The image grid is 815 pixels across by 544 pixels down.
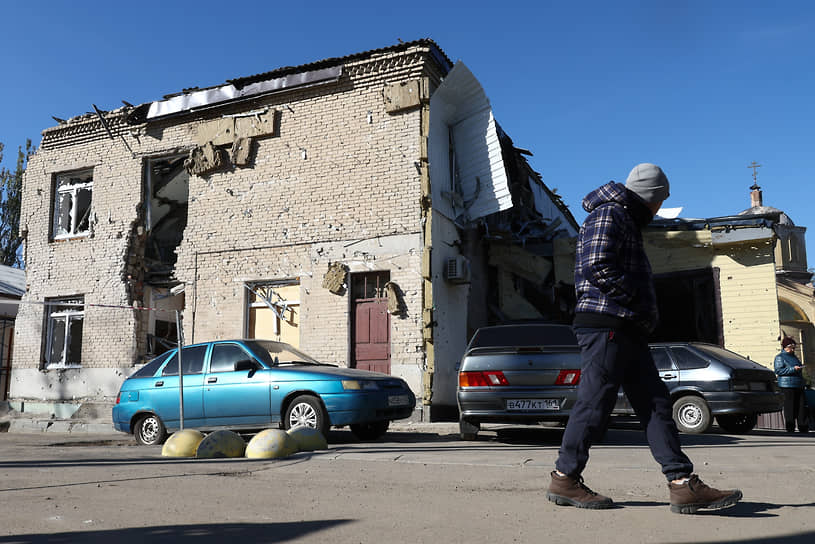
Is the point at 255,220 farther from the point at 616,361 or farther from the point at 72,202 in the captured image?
the point at 616,361

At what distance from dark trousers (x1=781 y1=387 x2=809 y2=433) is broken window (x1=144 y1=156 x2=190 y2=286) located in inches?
504

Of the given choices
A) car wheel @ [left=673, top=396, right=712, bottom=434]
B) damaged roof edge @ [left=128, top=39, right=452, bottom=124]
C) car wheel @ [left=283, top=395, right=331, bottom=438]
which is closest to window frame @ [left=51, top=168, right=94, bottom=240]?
damaged roof edge @ [left=128, top=39, right=452, bottom=124]

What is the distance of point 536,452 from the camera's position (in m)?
6.72

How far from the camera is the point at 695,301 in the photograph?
14836 mm

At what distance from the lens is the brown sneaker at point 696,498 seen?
11.0 ft

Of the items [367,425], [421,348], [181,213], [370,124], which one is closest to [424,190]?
[370,124]

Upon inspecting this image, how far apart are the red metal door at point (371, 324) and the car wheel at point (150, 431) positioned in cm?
447

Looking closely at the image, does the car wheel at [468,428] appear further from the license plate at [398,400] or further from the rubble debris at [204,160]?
the rubble debris at [204,160]

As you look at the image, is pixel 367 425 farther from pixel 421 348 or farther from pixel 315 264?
pixel 315 264

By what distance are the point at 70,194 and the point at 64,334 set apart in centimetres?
363

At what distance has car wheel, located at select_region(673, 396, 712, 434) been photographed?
9.30 m

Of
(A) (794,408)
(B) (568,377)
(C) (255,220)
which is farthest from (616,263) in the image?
(C) (255,220)

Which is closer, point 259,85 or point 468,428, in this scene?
point 468,428

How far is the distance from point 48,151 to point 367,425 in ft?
43.8
